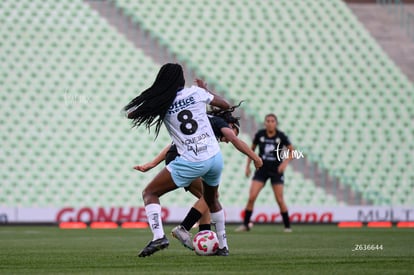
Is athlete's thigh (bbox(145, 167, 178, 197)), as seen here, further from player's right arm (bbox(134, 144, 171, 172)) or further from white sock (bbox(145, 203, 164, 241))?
player's right arm (bbox(134, 144, 171, 172))

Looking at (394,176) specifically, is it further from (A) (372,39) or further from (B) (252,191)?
(B) (252,191)

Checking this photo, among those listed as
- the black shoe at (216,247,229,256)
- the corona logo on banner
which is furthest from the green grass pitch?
the corona logo on banner

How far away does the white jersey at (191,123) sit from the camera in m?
9.02

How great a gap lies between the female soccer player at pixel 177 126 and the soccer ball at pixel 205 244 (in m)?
0.66

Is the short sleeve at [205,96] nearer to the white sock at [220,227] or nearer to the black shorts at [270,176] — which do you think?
the white sock at [220,227]

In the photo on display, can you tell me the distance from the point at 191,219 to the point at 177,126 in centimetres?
153

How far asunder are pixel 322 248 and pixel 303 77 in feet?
49.2

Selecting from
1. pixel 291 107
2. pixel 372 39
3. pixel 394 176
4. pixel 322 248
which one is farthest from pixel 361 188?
pixel 322 248

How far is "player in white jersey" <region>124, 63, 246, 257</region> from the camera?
29.5 feet

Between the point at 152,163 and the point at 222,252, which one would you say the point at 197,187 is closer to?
the point at 152,163

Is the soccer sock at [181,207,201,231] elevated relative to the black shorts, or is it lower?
lower

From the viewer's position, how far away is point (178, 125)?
905 cm

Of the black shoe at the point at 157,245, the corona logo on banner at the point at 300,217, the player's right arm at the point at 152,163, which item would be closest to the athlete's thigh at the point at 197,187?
the player's right arm at the point at 152,163

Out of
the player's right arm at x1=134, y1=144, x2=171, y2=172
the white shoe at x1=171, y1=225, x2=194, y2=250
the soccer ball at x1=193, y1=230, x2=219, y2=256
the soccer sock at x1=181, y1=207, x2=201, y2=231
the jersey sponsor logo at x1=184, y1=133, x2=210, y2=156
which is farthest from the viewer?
the soccer sock at x1=181, y1=207, x2=201, y2=231
